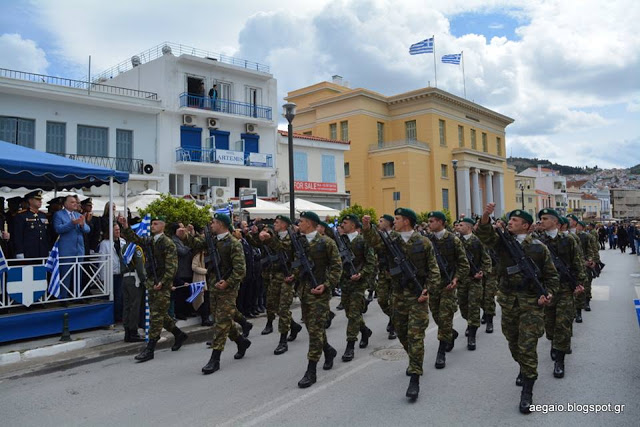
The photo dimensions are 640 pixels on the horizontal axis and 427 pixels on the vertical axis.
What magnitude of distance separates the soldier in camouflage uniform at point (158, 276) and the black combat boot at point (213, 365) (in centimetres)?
113

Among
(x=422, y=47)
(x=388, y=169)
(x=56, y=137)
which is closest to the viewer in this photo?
(x=56, y=137)

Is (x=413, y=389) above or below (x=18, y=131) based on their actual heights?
below

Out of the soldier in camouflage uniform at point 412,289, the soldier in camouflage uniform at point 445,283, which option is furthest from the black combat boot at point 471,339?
the soldier in camouflage uniform at point 412,289

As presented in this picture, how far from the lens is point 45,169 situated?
25.7 feet

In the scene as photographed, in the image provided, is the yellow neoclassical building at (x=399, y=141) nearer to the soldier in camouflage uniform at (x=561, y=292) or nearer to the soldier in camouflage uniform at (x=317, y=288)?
the soldier in camouflage uniform at (x=561, y=292)

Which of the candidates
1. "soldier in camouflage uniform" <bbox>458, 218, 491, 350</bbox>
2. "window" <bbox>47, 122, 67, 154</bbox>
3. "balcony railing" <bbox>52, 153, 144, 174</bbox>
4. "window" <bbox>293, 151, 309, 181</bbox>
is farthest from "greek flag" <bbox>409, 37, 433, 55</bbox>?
"soldier in camouflage uniform" <bbox>458, 218, 491, 350</bbox>

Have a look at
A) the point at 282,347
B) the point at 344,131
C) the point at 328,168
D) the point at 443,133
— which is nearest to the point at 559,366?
the point at 282,347

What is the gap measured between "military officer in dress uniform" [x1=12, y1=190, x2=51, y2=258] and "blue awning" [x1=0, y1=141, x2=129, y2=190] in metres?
0.58

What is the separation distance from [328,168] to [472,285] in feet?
85.9

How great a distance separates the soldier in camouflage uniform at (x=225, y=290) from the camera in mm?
6090

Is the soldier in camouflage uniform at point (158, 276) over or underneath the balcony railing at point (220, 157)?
underneath

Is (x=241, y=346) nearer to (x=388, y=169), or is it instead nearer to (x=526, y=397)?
(x=526, y=397)

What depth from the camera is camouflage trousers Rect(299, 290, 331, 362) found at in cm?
551

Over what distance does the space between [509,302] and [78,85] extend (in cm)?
2350
